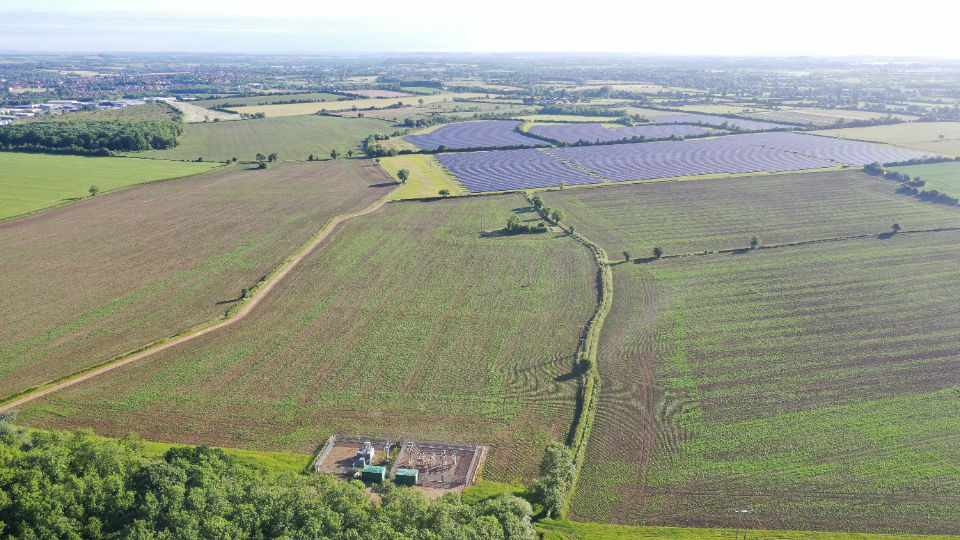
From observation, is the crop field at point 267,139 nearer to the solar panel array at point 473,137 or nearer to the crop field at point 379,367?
the solar panel array at point 473,137

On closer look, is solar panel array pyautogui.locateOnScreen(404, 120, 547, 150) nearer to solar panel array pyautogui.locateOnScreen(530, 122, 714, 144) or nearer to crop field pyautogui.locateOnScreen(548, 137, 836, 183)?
solar panel array pyautogui.locateOnScreen(530, 122, 714, 144)

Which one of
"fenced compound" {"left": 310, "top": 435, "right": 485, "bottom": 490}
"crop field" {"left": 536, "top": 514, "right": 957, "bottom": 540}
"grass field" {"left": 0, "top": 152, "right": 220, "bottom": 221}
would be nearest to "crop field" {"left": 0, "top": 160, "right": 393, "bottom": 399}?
"grass field" {"left": 0, "top": 152, "right": 220, "bottom": 221}

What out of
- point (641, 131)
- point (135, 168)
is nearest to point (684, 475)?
point (135, 168)

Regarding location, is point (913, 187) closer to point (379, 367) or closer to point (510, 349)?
point (510, 349)

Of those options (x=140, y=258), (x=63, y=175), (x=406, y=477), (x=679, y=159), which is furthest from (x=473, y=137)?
(x=406, y=477)

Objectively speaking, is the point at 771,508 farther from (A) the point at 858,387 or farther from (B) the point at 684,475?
(A) the point at 858,387

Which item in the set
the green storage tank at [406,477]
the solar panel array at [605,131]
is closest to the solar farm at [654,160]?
the solar panel array at [605,131]
